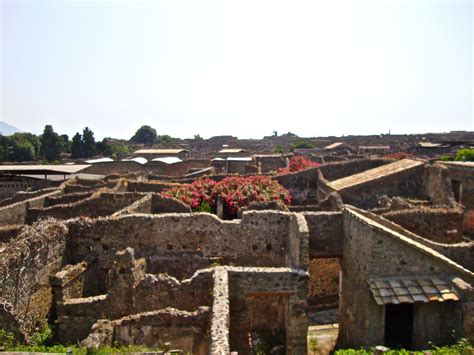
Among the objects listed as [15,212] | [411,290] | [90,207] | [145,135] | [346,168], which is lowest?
[411,290]

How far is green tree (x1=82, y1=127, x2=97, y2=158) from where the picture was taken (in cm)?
6588

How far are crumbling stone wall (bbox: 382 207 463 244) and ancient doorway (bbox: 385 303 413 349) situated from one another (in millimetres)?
3108

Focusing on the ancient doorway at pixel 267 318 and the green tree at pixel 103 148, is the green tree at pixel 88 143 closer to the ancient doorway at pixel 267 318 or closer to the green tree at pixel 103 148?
the green tree at pixel 103 148

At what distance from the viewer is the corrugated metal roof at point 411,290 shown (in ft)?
28.1

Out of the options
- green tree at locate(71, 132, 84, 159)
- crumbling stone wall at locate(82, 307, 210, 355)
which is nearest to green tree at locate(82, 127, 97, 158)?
green tree at locate(71, 132, 84, 159)

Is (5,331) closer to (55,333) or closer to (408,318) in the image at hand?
(55,333)

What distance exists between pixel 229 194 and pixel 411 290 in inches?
339

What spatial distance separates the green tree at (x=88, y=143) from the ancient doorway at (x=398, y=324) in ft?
209

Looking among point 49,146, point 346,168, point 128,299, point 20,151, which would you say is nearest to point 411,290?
point 128,299

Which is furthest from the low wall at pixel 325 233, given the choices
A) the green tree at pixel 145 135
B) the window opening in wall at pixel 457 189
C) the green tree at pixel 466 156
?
the green tree at pixel 145 135

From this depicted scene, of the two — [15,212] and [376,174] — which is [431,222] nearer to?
[376,174]

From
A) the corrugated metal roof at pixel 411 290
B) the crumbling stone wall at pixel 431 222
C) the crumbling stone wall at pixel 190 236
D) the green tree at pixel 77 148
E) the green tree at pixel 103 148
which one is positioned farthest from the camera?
the green tree at pixel 103 148

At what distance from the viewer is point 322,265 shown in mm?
15219

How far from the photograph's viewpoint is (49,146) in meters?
66.6
